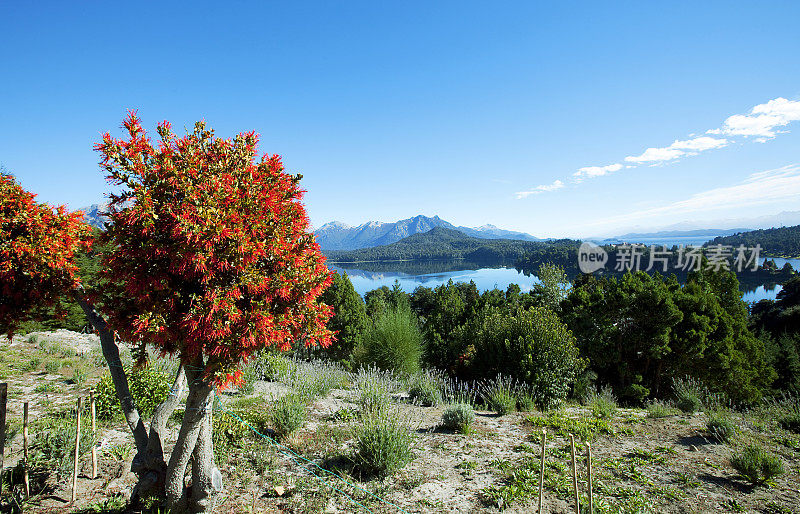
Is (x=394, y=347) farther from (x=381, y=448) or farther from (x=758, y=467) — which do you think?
(x=758, y=467)

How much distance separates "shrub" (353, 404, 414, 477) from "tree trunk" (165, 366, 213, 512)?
6.33 feet

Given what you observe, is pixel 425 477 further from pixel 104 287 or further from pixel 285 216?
pixel 104 287

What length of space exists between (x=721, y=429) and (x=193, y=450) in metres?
8.44

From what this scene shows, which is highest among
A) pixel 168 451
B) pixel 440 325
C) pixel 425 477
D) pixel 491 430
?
pixel 168 451

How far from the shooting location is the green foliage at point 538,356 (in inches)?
391

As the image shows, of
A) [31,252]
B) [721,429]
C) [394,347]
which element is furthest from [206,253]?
[394,347]

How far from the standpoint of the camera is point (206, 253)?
2.88 meters

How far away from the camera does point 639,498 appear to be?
463 centimetres

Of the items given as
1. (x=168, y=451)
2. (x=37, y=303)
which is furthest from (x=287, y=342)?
(x=168, y=451)

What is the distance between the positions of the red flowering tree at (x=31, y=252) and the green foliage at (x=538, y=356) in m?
9.82

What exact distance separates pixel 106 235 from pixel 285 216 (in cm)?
146

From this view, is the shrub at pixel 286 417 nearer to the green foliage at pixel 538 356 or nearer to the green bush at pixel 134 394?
the green bush at pixel 134 394

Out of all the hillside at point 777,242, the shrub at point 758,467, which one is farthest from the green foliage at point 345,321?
the hillside at point 777,242

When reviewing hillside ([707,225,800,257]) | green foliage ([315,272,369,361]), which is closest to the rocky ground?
green foliage ([315,272,369,361])
